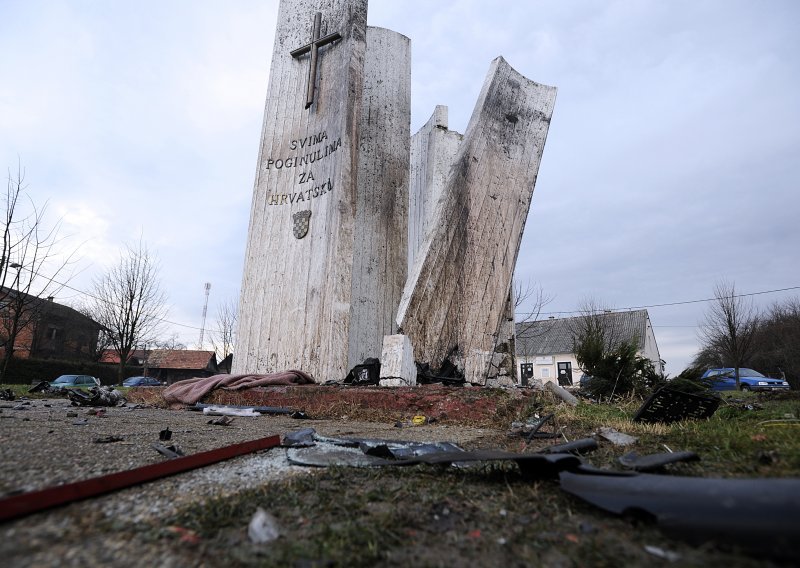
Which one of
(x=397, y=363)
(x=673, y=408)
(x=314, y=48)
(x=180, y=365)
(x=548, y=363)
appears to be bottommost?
(x=673, y=408)

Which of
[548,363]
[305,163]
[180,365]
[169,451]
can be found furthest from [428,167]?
[180,365]

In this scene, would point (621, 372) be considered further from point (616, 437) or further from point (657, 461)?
point (657, 461)

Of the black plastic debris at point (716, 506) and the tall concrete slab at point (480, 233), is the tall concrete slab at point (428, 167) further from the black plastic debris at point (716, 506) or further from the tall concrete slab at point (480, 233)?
the black plastic debris at point (716, 506)

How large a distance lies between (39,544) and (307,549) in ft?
1.58

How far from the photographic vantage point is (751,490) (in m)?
0.89

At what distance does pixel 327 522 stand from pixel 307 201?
5.41 metres

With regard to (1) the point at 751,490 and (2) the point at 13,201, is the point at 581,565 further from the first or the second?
(2) the point at 13,201

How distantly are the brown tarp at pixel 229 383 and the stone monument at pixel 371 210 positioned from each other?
43 cm

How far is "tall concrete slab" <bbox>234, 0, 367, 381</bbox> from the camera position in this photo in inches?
216

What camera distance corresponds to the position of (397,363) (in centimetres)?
428

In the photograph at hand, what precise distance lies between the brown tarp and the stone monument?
0.43m

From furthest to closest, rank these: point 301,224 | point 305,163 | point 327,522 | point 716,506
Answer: point 305,163 → point 301,224 → point 327,522 → point 716,506

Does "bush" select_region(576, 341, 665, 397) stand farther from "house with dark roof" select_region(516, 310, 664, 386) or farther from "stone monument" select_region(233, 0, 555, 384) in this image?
"house with dark roof" select_region(516, 310, 664, 386)

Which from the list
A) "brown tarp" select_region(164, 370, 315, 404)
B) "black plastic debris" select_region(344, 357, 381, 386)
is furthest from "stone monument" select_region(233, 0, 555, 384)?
"brown tarp" select_region(164, 370, 315, 404)
